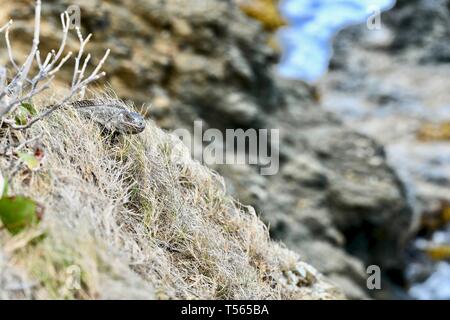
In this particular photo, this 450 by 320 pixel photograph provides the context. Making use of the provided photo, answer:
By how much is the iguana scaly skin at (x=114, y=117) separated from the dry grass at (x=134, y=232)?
0.22 feet

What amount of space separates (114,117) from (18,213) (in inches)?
55.0

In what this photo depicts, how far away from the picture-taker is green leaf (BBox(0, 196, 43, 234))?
235cm

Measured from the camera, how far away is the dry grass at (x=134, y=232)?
232 centimetres

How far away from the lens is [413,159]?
17.8 m

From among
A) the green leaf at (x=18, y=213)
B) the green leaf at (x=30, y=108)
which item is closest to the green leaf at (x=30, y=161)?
the green leaf at (x=18, y=213)

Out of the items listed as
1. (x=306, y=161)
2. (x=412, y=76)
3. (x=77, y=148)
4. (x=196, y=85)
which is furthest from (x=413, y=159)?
(x=77, y=148)

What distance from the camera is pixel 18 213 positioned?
2.37 m

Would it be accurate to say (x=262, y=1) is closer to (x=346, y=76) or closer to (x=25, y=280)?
(x=346, y=76)
